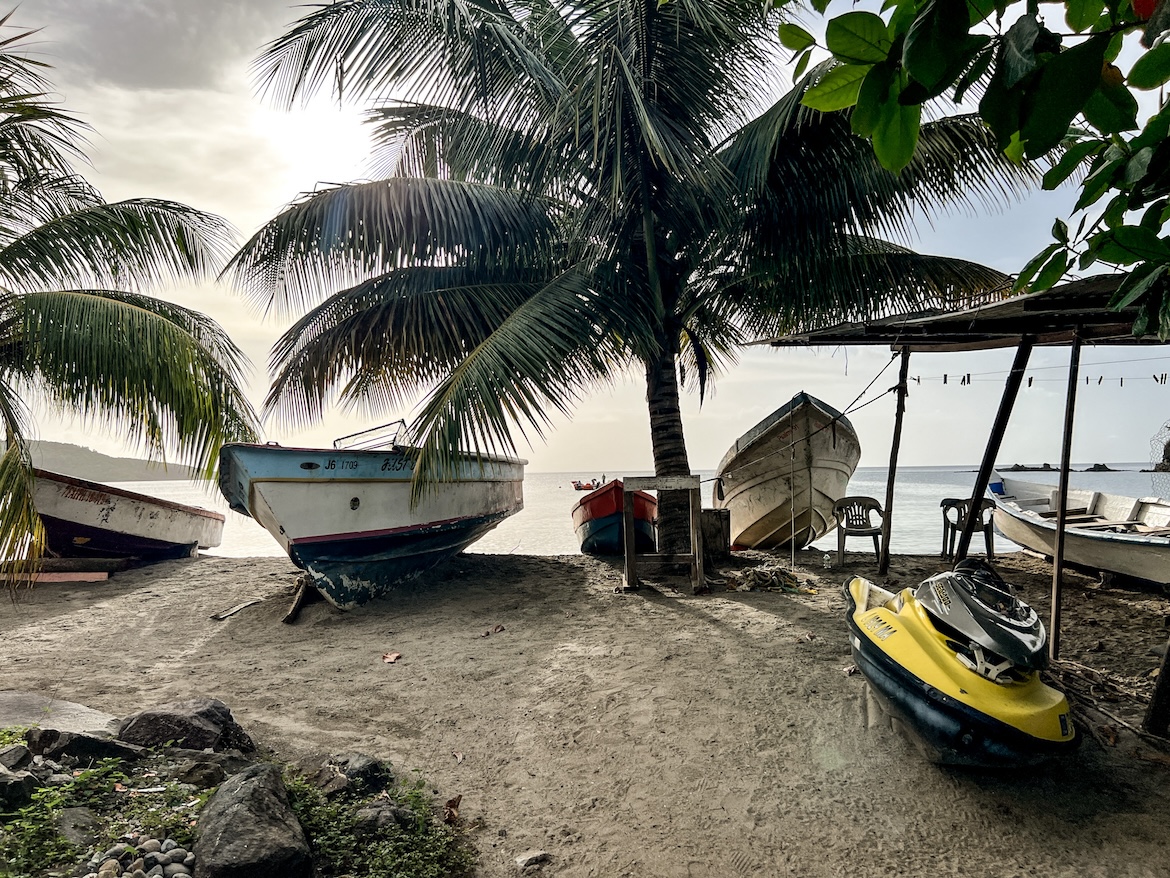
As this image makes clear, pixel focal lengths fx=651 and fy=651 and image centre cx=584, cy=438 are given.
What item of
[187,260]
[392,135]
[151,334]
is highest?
[392,135]

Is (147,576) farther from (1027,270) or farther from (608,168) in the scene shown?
(1027,270)

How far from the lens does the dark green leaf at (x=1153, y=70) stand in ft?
3.37

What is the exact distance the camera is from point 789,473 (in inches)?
408

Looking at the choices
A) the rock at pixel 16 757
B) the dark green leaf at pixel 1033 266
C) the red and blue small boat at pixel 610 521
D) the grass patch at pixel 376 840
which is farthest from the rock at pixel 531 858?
the red and blue small boat at pixel 610 521

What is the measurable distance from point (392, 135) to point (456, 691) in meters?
8.82

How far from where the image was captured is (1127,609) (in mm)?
6047

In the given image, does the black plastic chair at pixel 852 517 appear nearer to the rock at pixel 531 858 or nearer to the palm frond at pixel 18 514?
the rock at pixel 531 858

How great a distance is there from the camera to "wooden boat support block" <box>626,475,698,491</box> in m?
7.72

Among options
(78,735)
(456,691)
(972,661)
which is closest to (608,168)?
(456,691)

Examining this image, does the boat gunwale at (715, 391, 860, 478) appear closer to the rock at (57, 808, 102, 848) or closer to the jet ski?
the jet ski

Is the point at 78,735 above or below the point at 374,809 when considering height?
above

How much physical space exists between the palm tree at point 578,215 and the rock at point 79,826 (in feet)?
13.0

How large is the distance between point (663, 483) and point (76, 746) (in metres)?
5.80

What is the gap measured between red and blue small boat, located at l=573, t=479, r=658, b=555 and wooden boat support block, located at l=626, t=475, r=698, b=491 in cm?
212
